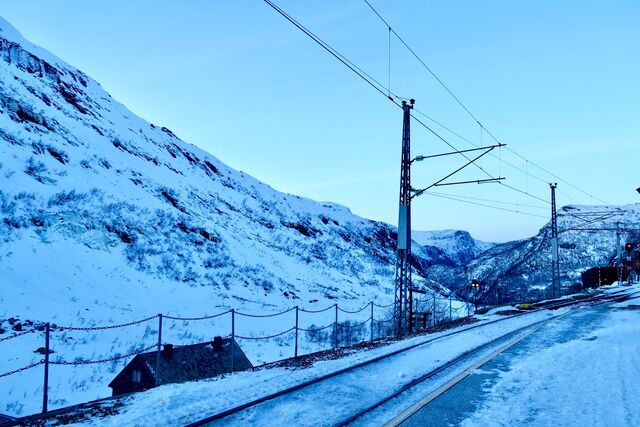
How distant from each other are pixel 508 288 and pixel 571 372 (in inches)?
5673

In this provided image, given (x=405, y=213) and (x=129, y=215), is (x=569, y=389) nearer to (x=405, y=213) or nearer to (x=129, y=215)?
(x=405, y=213)

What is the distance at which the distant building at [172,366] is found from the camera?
1421cm

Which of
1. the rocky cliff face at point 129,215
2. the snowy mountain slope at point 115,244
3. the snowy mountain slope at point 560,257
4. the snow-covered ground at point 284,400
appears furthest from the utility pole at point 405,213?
the snowy mountain slope at point 560,257

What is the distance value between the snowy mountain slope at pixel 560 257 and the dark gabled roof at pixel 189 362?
381 ft

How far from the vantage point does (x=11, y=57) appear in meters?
52.6

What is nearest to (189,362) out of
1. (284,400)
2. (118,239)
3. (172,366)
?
(172,366)

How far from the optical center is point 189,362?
15422 millimetres

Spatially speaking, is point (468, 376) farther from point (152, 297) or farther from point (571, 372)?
point (152, 297)

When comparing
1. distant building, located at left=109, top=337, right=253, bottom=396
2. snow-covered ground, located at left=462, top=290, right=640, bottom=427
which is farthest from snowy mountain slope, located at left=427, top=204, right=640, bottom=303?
snow-covered ground, located at left=462, top=290, right=640, bottom=427

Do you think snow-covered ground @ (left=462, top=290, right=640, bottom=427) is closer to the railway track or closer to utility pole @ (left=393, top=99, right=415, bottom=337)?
the railway track

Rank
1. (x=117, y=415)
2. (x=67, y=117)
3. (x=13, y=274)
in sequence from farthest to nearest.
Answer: (x=67, y=117), (x=13, y=274), (x=117, y=415)

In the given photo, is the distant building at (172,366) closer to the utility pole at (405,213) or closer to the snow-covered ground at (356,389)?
the snow-covered ground at (356,389)

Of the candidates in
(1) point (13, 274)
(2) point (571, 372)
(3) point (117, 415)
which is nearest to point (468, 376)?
(2) point (571, 372)

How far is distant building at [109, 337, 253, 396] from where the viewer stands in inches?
559
